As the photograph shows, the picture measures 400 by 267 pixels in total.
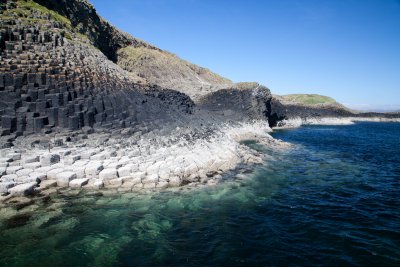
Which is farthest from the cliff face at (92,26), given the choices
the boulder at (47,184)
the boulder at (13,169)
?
the boulder at (47,184)

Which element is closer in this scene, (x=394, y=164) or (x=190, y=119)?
(x=394, y=164)

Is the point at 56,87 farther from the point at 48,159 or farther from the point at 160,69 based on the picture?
the point at 160,69

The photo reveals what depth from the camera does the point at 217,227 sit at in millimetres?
11461

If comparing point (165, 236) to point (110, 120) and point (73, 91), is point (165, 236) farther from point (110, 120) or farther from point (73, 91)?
point (73, 91)

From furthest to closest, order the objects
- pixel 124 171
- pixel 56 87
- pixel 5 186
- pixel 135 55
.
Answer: pixel 135 55
pixel 56 87
pixel 124 171
pixel 5 186

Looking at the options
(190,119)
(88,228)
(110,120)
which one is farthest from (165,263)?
(190,119)

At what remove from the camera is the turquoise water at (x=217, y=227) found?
924 cm

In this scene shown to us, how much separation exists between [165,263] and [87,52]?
2375 centimetres

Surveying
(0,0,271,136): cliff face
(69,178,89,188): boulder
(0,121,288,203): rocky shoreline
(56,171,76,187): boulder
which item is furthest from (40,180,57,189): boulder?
(0,0,271,136): cliff face

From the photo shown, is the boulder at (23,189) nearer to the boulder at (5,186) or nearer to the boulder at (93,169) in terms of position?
the boulder at (5,186)

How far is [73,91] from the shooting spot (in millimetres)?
20609

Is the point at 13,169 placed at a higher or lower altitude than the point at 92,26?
lower

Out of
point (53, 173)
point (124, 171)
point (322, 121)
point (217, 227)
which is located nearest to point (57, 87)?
point (53, 173)

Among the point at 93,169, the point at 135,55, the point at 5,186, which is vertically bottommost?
the point at 5,186
